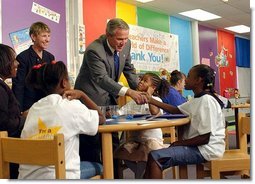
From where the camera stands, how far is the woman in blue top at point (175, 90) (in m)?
1.83

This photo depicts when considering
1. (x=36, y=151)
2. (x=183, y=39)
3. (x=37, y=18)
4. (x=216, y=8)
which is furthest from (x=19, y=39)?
(x=36, y=151)

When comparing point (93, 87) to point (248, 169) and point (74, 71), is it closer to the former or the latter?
point (248, 169)

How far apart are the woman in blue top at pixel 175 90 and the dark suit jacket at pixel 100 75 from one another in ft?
1.05

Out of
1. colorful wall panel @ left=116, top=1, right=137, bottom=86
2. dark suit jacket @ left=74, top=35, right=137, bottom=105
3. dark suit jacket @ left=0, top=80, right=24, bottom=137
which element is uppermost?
colorful wall panel @ left=116, top=1, right=137, bottom=86

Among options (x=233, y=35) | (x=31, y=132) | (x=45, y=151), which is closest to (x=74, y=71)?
(x=233, y=35)

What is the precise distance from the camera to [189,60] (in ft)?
5.80

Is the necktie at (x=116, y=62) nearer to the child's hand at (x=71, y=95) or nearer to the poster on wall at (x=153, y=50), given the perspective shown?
the poster on wall at (x=153, y=50)

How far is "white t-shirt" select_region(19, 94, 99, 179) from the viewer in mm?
1055

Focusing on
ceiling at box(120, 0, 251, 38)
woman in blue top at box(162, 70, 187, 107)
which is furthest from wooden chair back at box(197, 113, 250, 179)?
woman in blue top at box(162, 70, 187, 107)

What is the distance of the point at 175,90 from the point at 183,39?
11.2 inches

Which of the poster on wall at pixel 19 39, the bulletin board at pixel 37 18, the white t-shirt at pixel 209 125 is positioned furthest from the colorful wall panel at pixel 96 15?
Result: the white t-shirt at pixel 209 125

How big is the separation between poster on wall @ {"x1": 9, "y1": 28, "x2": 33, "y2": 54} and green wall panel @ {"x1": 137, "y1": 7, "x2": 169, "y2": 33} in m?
0.84

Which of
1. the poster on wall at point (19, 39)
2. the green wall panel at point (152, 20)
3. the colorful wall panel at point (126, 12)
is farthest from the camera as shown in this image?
the poster on wall at point (19, 39)

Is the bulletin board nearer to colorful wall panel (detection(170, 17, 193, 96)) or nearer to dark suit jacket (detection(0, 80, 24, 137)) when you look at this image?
colorful wall panel (detection(170, 17, 193, 96))
